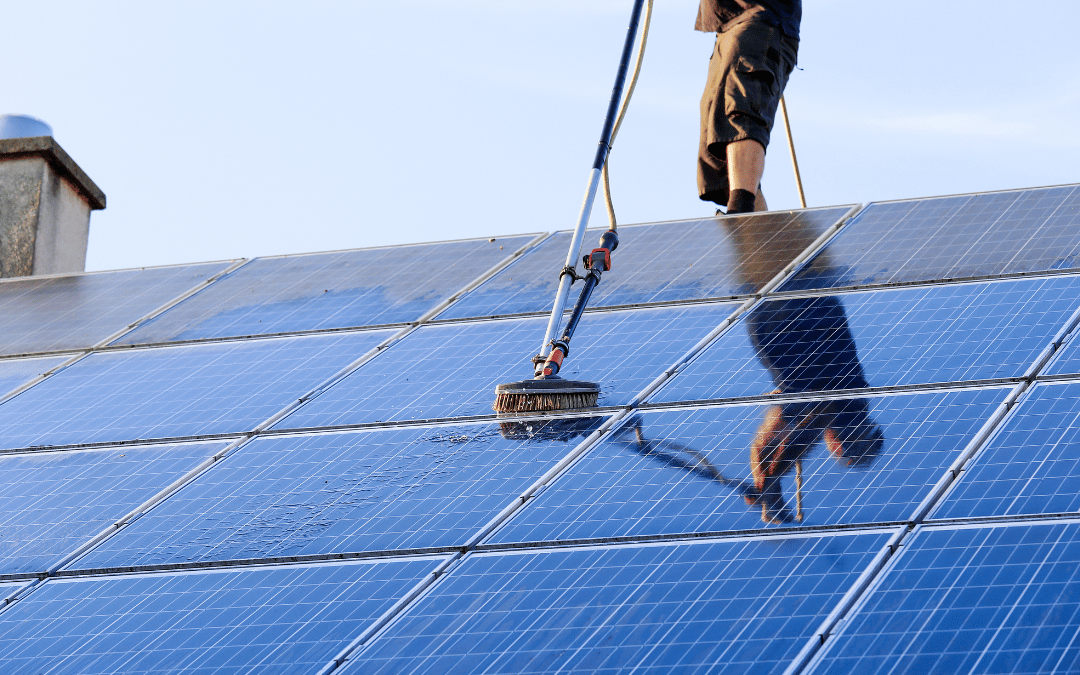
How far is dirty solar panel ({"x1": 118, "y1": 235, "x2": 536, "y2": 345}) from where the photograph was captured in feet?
29.5

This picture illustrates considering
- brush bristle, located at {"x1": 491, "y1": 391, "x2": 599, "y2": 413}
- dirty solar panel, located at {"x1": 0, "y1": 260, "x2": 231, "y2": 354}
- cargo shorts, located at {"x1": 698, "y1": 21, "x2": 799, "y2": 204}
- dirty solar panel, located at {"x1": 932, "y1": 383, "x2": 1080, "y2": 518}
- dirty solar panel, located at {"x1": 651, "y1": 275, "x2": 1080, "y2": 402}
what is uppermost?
cargo shorts, located at {"x1": 698, "y1": 21, "x2": 799, "y2": 204}

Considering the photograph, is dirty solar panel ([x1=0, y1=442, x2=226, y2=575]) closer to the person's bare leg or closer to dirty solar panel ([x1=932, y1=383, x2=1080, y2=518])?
dirty solar panel ([x1=932, y1=383, x2=1080, y2=518])

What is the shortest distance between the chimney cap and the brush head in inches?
366

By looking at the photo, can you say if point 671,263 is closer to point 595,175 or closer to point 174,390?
point 595,175

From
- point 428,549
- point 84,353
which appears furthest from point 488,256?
point 428,549

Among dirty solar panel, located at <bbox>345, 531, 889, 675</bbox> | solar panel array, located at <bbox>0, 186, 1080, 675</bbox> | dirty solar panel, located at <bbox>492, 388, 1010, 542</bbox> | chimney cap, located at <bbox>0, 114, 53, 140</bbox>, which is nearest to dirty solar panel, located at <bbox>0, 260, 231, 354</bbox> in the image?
solar panel array, located at <bbox>0, 186, 1080, 675</bbox>

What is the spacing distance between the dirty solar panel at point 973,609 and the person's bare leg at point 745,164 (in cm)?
664

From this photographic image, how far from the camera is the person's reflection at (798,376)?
5586mm

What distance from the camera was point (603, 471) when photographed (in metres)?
5.87

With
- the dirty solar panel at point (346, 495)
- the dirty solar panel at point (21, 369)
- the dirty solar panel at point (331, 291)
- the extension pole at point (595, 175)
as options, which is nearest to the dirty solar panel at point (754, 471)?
the dirty solar panel at point (346, 495)

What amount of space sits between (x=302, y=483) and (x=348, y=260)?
4.53 m

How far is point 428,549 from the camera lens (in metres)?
5.43

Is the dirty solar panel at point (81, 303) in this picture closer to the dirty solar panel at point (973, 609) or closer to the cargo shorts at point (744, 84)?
the cargo shorts at point (744, 84)

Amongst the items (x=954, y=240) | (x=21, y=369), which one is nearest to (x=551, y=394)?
(x=954, y=240)
